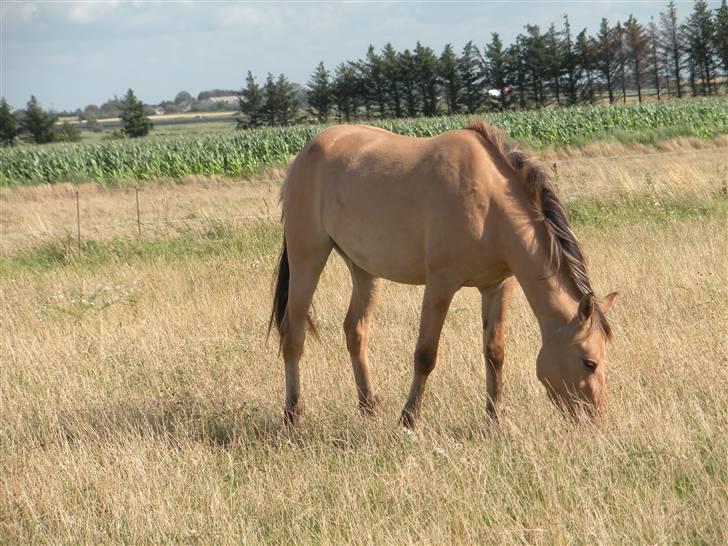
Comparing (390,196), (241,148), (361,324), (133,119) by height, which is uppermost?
(133,119)

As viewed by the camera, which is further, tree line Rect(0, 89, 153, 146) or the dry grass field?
tree line Rect(0, 89, 153, 146)

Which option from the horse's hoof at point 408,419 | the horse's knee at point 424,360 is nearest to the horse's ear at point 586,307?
the horse's knee at point 424,360

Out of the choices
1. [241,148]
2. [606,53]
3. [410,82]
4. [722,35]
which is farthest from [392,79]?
[241,148]

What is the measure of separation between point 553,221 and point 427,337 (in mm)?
1041

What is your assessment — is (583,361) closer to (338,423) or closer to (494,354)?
(494,354)

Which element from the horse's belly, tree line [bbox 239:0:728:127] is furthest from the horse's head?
tree line [bbox 239:0:728:127]

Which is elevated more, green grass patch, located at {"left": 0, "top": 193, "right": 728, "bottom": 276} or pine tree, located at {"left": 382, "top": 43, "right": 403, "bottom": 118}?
pine tree, located at {"left": 382, "top": 43, "right": 403, "bottom": 118}

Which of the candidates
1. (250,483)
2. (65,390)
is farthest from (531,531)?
(65,390)

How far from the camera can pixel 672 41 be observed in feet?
→ 236

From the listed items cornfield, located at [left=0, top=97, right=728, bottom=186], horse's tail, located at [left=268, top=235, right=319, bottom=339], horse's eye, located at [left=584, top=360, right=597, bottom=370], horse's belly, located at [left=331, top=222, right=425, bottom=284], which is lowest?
horse's eye, located at [left=584, top=360, right=597, bottom=370]

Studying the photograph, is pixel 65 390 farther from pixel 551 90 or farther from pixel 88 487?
pixel 551 90

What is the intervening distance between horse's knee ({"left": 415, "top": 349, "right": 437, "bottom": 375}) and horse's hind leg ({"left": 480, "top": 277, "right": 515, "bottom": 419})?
0.41m

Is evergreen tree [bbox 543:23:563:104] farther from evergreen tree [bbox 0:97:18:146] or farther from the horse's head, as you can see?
the horse's head

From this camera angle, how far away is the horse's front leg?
513cm
